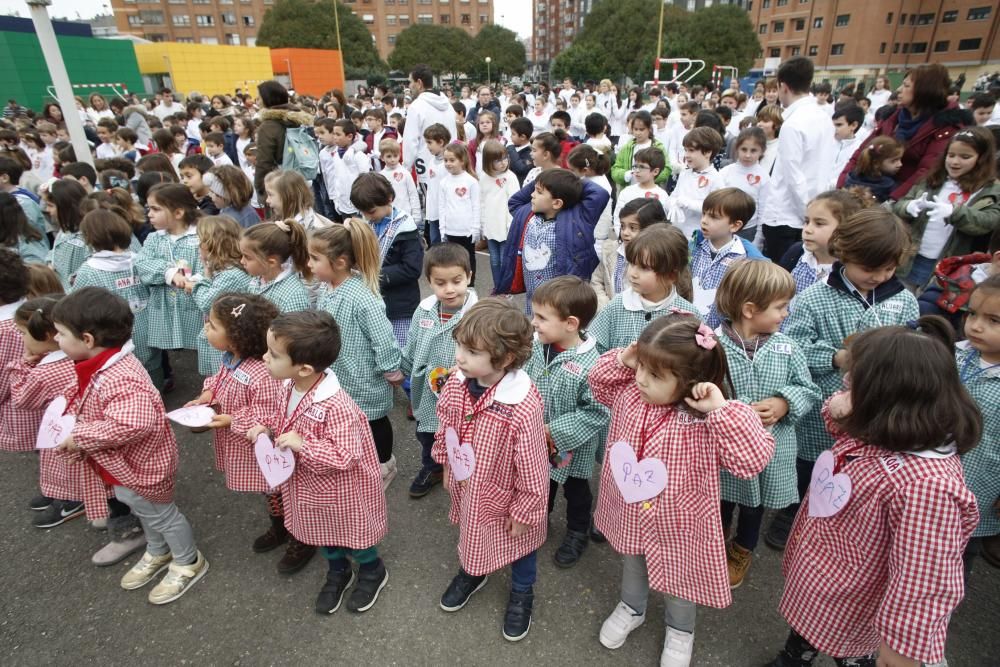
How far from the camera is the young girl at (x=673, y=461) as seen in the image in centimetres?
170

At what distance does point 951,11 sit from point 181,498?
71.2 m

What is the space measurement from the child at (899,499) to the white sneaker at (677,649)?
56 cm

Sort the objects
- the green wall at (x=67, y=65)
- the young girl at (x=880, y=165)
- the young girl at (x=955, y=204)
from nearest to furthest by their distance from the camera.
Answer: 1. the young girl at (x=955, y=204)
2. the young girl at (x=880, y=165)
3. the green wall at (x=67, y=65)

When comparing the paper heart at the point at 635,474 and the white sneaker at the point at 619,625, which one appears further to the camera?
the white sneaker at the point at 619,625

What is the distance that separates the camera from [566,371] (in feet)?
7.83

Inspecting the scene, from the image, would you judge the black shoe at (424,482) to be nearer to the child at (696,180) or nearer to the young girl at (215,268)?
the young girl at (215,268)

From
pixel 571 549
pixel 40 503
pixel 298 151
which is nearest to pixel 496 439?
pixel 571 549

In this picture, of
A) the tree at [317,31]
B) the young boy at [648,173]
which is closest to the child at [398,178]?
the young boy at [648,173]

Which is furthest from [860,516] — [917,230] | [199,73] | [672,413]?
[199,73]

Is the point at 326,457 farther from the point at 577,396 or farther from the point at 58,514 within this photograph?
the point at 58,514

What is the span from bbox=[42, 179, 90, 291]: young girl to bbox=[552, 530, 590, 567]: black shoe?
399 cm

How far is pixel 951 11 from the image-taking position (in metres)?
50.2

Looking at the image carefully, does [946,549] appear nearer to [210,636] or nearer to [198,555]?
[210,636]

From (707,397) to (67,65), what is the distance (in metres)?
33.5
